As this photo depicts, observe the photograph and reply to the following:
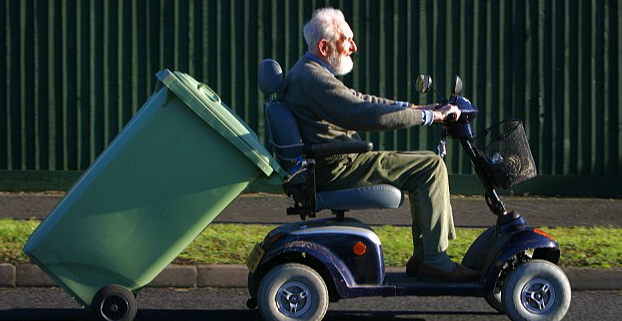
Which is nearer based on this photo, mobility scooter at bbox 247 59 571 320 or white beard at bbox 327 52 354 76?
mobility scooter at bbox 247 59 571 320

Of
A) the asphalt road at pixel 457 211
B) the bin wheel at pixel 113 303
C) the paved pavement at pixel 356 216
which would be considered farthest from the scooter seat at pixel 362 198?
the asphalt road at pixel 457 211

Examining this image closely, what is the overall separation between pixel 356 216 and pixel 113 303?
485cm

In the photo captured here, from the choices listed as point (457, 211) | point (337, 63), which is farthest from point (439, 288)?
point (457, 211)

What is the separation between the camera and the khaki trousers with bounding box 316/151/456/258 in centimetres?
557

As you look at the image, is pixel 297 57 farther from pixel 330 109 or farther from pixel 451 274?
pixel 451 274

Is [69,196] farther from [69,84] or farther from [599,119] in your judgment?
[599,119]

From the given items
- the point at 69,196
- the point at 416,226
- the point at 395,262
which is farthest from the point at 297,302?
the point at 395,262

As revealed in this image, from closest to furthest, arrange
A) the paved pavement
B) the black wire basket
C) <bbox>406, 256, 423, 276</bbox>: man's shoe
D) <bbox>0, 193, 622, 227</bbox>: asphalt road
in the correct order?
the black wire basket, <bbox>406, 256, 423, 276</bbox>: man's shoe, the paved pavement, <bbox>0, 193, 622, 227</bbox>: asphalt road

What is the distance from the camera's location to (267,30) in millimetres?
11555

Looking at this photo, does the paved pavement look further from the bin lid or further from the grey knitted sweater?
the bin lid

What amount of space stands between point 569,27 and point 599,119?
1.00m

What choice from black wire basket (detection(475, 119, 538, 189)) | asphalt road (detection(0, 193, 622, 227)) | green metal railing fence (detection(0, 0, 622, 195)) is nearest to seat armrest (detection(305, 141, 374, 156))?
black wire basket (detection(475, 119, 538, 189))

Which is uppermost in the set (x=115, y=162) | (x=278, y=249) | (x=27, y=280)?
(x=115, y=162)

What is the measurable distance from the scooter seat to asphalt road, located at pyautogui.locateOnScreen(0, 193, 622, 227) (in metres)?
4.00
